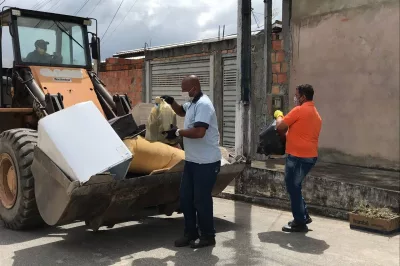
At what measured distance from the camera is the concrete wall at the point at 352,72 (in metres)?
7.90

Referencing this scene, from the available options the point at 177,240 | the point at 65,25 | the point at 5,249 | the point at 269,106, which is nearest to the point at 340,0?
the point at 269,106

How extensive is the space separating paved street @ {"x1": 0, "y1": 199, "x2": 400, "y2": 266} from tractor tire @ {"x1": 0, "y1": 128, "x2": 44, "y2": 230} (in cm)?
16

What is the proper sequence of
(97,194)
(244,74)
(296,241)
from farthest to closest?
(244,74) < (296,241) < (97,194)

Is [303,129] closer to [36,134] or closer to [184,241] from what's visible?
[184,241]

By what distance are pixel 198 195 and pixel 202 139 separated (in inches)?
23.0

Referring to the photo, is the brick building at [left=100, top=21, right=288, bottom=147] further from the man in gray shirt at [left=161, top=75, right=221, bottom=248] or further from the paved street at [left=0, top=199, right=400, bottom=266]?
the man in gray shirt at [left=161, top=75, right=221, bottom=248]

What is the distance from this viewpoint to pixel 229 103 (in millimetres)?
10758

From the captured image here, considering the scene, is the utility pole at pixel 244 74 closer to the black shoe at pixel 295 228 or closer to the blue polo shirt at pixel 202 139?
the black shoe at pixel 295 228

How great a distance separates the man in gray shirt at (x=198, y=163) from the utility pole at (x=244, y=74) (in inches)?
105

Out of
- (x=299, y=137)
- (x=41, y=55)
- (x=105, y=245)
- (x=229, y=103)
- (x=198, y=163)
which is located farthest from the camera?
(x=229, y=103)

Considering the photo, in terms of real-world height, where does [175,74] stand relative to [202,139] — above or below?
above

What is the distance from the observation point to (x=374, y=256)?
488 cm

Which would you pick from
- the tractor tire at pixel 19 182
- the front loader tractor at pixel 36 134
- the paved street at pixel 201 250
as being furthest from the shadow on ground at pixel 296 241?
the tractor tire at pixel 19 182

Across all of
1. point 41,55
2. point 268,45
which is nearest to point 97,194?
point 41,55
